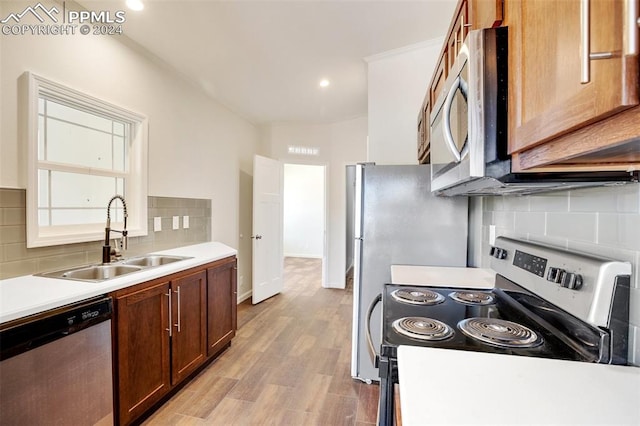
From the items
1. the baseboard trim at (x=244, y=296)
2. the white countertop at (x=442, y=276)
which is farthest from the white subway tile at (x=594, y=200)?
the baseboard trim at (x=244, y=296)

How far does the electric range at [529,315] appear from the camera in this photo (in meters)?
0.82

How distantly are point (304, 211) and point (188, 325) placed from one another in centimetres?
586

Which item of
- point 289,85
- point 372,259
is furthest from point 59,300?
point 289,85

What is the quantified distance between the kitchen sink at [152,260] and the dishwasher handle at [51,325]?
33.2 inches

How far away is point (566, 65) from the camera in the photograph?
506 millimetres

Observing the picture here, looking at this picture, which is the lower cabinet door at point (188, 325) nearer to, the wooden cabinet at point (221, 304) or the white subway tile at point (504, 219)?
the wooden cabinet at point (221, 304)

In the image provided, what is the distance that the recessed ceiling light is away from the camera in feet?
6.64

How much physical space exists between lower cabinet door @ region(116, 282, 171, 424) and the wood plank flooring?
0.67ft

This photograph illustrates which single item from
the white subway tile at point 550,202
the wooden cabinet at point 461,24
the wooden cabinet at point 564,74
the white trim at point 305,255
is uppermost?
the wooden cabinet at point 461,24

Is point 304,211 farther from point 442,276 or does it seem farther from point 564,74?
point 564,74

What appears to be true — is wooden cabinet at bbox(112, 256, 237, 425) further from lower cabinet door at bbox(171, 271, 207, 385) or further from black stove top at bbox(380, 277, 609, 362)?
black stove top at bbox(380, 277, 609, 362)

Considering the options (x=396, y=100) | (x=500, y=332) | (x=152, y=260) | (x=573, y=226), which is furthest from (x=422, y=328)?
(x=396, y=100)

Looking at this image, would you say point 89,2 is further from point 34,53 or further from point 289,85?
point 289,85

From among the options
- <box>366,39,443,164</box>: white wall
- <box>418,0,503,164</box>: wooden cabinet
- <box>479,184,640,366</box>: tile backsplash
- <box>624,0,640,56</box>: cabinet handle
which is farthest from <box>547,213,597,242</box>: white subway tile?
<box>366,39,443,164</box>: white wall
